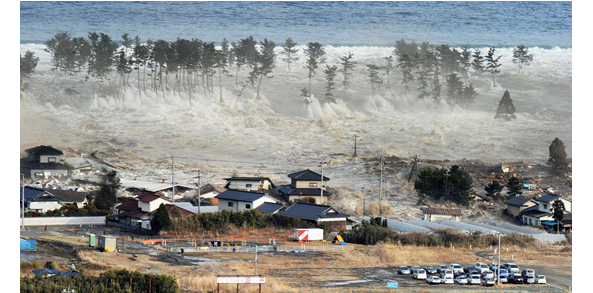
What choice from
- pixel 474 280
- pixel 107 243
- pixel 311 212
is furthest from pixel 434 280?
pixel 107 243

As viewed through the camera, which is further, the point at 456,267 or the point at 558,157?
the point at 558,157

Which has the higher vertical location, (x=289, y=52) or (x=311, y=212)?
(x=289, y=52)

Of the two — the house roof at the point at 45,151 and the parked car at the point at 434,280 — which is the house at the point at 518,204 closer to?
the parked car at the point at 434,280

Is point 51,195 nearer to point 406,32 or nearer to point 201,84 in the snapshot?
point 201,84

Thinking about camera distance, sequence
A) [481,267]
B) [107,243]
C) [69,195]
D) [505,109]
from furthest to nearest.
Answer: [505,109]
[69,195]
[107,243]
[481,267]

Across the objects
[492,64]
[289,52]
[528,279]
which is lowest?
[528,279]

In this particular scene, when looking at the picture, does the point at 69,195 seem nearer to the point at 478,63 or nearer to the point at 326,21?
the point at 326,21

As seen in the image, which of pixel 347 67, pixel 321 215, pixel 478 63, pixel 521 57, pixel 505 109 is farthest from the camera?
pixel 521 57
